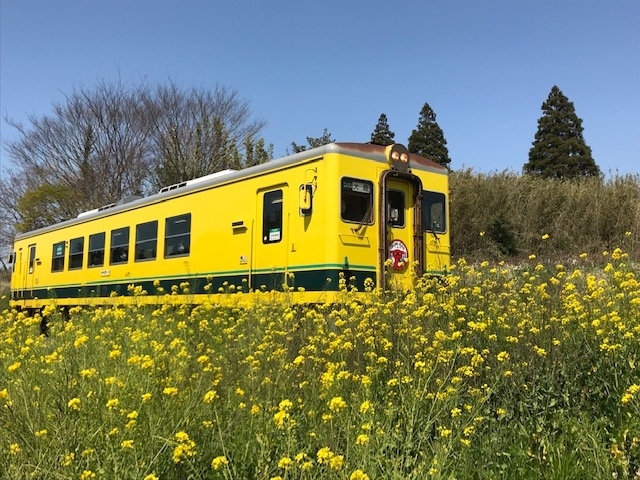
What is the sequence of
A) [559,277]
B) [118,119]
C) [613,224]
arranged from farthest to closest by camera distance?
[118,119] < [613,224] < [559,277]

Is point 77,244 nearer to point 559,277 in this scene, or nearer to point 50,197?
point 559,277

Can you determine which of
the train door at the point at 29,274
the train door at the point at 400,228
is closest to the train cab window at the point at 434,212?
the train door at the point at 400,228

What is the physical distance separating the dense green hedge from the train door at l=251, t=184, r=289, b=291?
7.05 metres

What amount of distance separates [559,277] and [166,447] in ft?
12.8

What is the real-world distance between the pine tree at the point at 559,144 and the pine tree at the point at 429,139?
19.3 ft

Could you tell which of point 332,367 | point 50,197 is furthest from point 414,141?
point 332,367

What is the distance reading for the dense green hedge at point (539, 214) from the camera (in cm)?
1386

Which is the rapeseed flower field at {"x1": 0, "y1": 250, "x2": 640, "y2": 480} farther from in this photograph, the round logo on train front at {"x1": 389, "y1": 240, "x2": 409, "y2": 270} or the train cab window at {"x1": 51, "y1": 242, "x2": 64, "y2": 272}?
the train cab window at {"x1": 51, "y1": 242, "x2": 64, "y2": 272}

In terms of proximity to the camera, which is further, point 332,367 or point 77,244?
point 77,244

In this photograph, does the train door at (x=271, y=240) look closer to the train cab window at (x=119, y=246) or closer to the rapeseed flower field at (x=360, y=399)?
the rapeseed flower field at (x=360, y=399)

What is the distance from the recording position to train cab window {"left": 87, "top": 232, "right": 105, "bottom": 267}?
38.8ft

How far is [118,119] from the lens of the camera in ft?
84.3

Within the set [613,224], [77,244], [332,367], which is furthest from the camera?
[613,224]

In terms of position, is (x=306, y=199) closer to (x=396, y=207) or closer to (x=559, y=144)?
(x=396, y=207)
